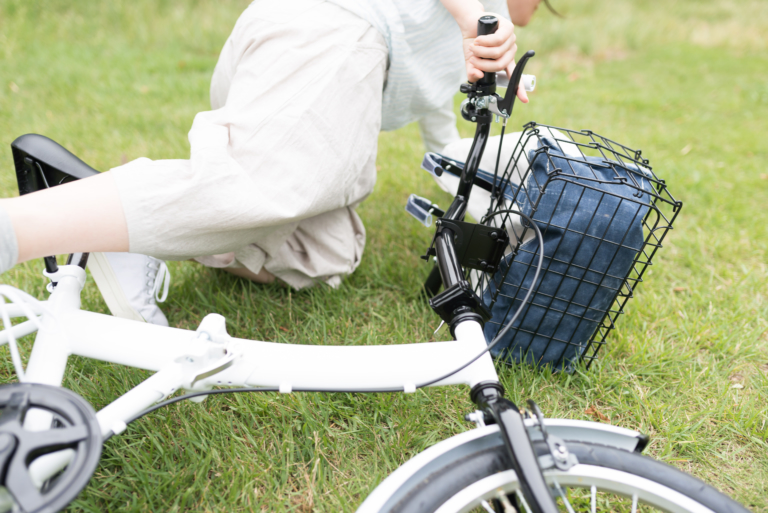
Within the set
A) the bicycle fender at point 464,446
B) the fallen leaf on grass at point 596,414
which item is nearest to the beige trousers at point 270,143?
the bicycle fender at point 464,446

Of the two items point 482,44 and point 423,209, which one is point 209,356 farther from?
point 482,44

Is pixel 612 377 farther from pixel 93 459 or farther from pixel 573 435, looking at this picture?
pixel 93 459

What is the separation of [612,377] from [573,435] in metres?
0.61

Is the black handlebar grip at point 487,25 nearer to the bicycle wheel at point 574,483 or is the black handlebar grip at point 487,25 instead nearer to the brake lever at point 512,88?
the brake lever at point 512,88

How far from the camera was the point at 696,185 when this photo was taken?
253 centimetres

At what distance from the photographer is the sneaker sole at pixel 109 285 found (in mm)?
1242

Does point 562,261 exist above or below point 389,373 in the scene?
above

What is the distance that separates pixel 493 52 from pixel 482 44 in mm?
27

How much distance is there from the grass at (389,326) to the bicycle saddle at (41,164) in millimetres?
374

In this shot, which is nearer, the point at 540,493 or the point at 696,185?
the point at 540,493

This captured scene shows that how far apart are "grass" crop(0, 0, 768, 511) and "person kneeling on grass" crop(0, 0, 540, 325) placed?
20 centimetres

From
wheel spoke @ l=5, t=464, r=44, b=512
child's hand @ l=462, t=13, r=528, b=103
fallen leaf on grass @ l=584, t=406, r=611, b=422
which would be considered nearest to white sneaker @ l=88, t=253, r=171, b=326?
wheel spoke @ l=5, t=464, r=44, b=512

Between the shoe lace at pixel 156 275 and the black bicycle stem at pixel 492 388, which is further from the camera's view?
the shoe lace at pixel 156 275

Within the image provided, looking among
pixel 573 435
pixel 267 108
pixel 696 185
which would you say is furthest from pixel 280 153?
pixel 696 185
